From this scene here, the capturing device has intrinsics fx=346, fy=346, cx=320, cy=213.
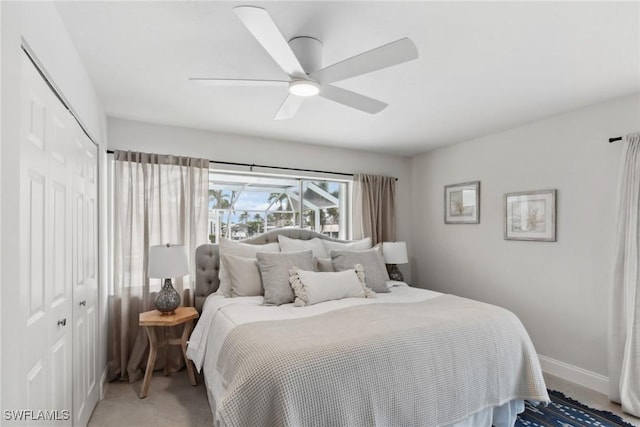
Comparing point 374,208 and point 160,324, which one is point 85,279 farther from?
point 374,208

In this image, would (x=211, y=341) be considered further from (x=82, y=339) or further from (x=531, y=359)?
(x=531, y=359)

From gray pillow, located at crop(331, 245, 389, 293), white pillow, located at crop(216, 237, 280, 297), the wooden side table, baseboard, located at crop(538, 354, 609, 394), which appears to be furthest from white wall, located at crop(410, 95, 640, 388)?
the wooden side table

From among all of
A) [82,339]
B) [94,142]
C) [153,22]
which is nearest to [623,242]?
[153,22]

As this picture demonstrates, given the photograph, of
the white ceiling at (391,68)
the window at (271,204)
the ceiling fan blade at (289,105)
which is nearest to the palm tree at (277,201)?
the window at (271,204)

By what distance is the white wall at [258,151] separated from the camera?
137 inches

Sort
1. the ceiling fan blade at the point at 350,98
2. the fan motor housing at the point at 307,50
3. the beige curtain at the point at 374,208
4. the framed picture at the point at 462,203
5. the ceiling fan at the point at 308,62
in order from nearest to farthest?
the ceiling fan at the point at 308,62 < the fan motor housing at the point at 307,50 < the ceiling fan blade at the point at 350,98 < the framed picture at the point at 462,203 < the beige curtain at the point at 374,208

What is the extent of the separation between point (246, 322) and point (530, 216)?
9.78ft

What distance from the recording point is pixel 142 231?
11.2 feet

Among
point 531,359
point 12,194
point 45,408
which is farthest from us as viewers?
point 531,359

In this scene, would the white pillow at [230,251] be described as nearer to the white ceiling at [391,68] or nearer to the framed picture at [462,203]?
the white ceiling at [391,68]

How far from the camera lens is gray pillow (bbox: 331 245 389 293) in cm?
330

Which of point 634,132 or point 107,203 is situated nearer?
point 634,132

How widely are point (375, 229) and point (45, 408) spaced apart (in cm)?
378

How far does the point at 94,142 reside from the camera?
8.92ft
